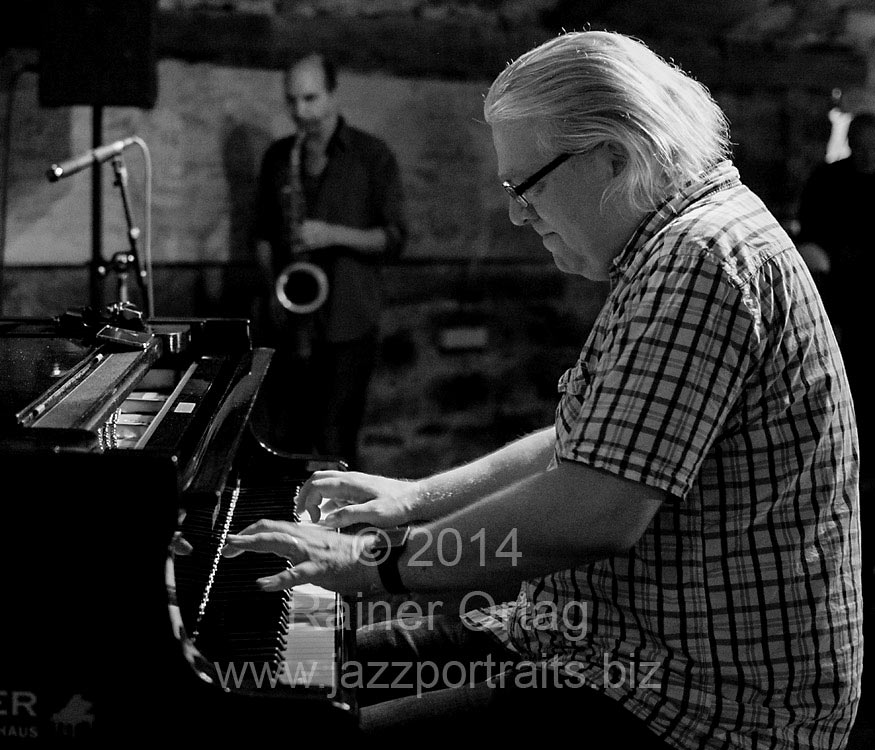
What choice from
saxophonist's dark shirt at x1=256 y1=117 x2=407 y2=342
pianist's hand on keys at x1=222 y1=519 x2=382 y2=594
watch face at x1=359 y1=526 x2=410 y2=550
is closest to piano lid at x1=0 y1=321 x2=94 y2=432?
pianist's hand on keys at x1=222 y1=519 x2=382 y2=594

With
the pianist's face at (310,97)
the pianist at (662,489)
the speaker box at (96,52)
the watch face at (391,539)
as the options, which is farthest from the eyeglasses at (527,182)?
the pianist's face at (310,97)

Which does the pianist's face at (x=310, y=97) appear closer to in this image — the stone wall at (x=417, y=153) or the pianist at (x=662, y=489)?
the stone wall at (x=417, y=153)

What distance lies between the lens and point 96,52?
12.7ft

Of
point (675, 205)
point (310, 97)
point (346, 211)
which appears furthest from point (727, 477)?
point (310, 97)

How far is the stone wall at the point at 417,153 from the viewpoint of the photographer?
4484 mm

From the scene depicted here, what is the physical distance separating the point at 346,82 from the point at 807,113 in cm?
258

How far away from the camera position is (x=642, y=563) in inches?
49.3

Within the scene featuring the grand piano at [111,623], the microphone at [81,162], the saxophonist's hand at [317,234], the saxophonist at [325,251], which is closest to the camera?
the grand piano at [111,623]

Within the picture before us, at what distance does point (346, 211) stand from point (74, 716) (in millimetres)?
3564

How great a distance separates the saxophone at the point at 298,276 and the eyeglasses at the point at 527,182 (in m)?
3.04

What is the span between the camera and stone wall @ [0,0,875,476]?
4.48 m

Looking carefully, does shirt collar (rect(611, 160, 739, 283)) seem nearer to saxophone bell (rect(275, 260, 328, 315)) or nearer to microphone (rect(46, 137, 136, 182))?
microphone (rect(46, 137, 136, 182))

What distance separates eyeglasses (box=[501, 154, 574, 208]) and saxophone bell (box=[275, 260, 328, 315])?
306cm

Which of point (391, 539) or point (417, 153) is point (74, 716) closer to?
point (391, 539)
